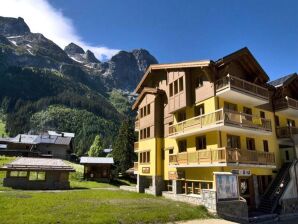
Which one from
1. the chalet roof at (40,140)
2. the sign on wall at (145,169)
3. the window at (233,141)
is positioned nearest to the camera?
the window at (233,141)

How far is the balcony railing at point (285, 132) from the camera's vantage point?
31797mm

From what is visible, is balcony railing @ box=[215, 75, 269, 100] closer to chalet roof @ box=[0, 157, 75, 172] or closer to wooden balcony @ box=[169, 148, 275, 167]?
wooden balcony @ box=[169, 148, 275, 167]

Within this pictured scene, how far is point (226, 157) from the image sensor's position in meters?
23.5

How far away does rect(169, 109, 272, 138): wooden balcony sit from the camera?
988 inches

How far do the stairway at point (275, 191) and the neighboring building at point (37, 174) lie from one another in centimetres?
2498

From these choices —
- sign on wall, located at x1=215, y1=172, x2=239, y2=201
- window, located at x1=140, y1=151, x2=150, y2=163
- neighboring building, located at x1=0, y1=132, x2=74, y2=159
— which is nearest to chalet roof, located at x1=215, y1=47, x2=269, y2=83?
sign on wall, located at x1=215, y1=172, x2=239, y2=201

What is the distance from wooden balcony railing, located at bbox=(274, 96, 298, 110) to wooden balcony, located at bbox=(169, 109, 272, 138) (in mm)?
5417

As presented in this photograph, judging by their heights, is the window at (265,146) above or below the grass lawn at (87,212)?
above

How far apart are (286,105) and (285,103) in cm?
30

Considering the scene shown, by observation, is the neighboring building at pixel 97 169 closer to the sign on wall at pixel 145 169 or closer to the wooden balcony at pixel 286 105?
the sign on wall at pixel 145 169

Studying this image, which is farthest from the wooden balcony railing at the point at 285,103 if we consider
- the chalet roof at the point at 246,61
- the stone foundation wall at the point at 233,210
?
the stone foundation wall at the point at 233,210

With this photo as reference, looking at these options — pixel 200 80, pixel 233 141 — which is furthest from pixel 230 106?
pixel 200 80

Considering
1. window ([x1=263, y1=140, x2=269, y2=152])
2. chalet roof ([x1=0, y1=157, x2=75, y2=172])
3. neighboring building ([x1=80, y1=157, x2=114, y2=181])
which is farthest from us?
neighboring building ([x1=80, y1=157, x2=114, y2=181])

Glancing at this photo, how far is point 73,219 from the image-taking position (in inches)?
707
